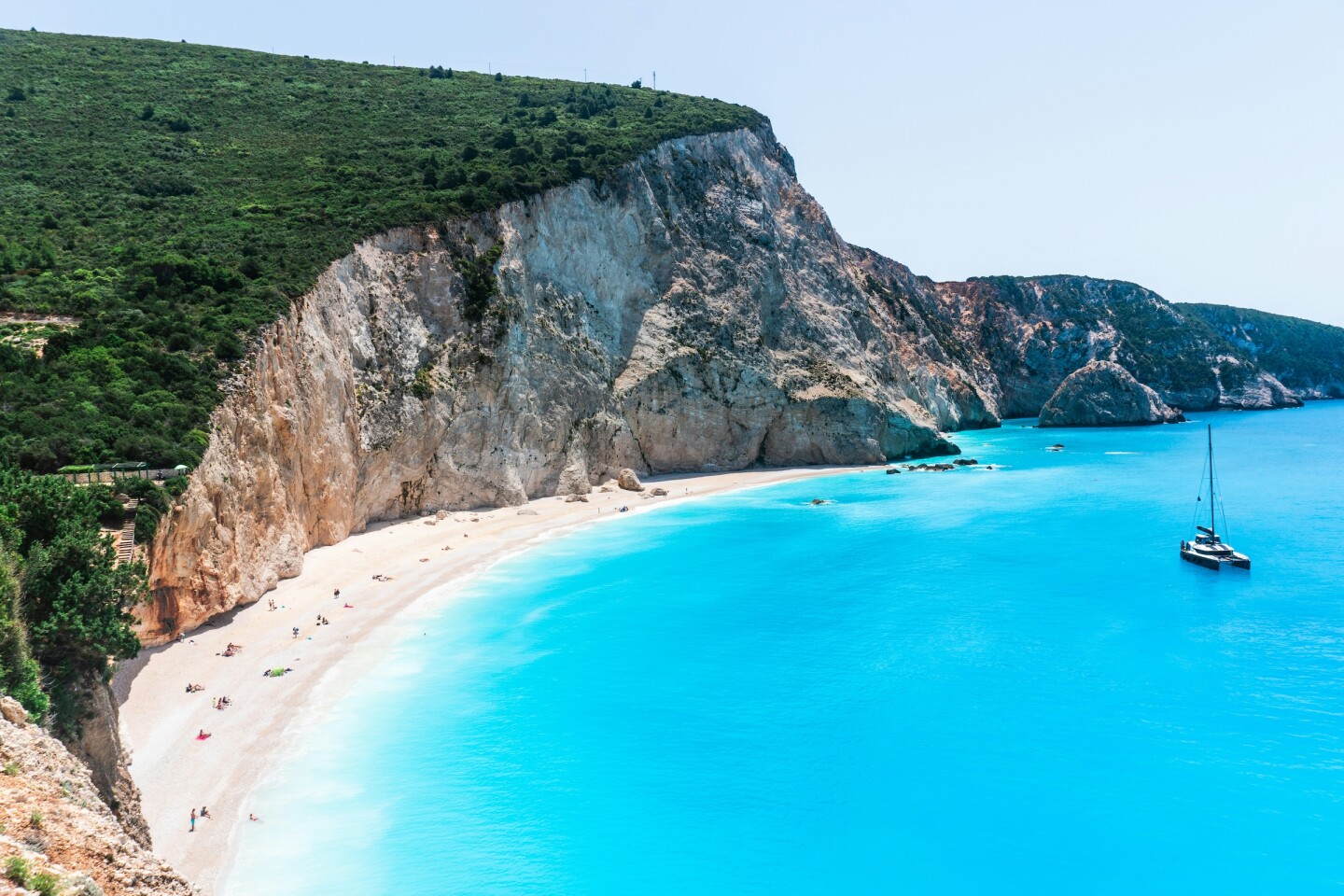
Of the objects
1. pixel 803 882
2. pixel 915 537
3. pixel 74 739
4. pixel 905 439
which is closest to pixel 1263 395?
pixel 905 439

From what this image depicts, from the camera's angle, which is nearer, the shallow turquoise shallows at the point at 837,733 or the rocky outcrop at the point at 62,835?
the rocky outcrop at the point at 62,835

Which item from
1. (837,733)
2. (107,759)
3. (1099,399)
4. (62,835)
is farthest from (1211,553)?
(1099,399)

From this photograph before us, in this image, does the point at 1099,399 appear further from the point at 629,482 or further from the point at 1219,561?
the point at 629,482

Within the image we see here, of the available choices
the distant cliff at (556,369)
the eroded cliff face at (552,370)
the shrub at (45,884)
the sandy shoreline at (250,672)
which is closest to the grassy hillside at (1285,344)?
the distant cliff at (556,369)

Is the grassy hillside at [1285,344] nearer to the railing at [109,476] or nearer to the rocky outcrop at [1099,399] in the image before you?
the rocky outcrop at [1099,399]

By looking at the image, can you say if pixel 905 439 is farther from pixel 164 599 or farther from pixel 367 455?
pixel 164 599

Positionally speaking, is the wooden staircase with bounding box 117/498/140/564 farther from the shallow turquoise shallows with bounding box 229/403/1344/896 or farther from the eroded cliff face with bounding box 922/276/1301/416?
the eroded cliff face with bounding box 922/276/1301/416
